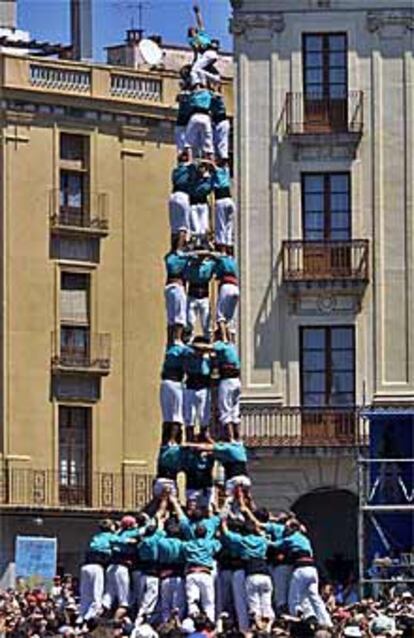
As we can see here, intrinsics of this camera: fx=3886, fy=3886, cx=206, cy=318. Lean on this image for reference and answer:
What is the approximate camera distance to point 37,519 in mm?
81125

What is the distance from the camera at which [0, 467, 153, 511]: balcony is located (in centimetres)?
8119

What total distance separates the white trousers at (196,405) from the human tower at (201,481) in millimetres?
15

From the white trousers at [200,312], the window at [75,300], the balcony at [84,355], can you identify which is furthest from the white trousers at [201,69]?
the window at [75,300]

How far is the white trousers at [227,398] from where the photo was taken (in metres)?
58.8

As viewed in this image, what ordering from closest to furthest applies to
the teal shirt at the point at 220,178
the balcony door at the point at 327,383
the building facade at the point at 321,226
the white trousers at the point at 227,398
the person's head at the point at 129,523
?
the person's head at the point at 129,523, the white trousers at the point at 227,398, the teal shirt at the point at 220,178, the balcony door at the point at 327,383, the building facade at the point at 321,226

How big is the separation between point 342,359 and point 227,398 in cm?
1657

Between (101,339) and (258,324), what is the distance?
8997mm

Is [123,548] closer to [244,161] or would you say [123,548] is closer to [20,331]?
[244,161]

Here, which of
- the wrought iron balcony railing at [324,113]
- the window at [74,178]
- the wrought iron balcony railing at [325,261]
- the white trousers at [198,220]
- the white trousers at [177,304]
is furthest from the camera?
the window at [74,178]

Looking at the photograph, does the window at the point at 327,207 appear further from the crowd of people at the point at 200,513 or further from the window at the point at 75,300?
the crowd of people at the point at 200,513

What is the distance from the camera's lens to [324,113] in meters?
75.6

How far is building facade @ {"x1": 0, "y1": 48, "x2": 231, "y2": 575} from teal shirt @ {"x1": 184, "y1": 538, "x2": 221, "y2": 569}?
79.5ft

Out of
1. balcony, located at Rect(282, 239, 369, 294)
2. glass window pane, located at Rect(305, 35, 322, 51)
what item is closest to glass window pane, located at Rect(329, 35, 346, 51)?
glass window pane, located at Rect(305, 35, 322, 51)

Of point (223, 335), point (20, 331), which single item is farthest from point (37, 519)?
point (223, 335)
